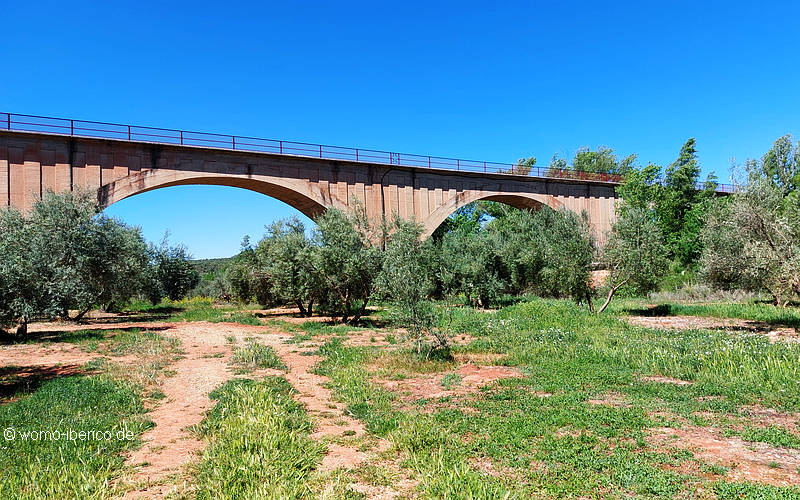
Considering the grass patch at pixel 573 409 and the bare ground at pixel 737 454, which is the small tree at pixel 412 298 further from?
the bare ground at pixel 737 454

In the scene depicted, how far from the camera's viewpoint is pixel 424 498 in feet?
14.1

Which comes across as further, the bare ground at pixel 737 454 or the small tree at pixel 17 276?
the small tree at pixel 17 276

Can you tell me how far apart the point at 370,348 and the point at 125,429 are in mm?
7683

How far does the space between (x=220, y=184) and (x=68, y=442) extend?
74.3ft

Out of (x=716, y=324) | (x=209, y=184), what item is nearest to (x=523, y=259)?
(x=716, y=324)

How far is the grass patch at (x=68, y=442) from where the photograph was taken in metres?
4.55

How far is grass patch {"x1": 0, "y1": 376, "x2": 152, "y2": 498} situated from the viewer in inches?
179

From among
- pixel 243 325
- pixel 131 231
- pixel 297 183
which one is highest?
pixel 297 183

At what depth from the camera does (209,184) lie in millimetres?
26125

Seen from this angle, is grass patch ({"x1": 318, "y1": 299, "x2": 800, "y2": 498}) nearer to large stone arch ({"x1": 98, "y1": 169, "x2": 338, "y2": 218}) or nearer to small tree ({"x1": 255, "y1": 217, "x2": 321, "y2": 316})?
small tree ({"x1": 255, "y1": 217, "x2": 321, "y2": 316})

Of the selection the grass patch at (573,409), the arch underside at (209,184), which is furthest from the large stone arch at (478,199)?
the grass patch at (573,409)

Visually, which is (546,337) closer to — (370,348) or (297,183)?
(370,348)

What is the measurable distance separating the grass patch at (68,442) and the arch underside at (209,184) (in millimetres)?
16613

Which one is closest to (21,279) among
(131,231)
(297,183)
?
(131,231)
